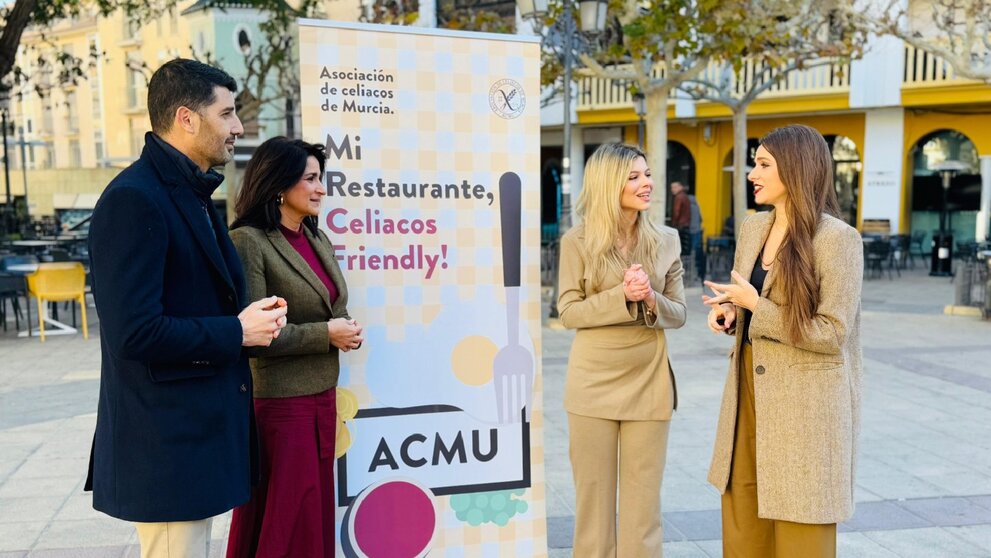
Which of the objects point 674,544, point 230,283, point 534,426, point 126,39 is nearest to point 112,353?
point 230,283

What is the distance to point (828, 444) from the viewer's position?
257 cm

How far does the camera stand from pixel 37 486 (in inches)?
180

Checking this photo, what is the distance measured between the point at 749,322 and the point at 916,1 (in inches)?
742

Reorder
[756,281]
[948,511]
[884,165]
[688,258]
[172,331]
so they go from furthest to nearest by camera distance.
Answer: [884,165] → [688,258] → [948,511] → [756,281] → [172,331]

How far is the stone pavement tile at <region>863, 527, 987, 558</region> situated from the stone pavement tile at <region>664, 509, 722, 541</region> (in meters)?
0.71

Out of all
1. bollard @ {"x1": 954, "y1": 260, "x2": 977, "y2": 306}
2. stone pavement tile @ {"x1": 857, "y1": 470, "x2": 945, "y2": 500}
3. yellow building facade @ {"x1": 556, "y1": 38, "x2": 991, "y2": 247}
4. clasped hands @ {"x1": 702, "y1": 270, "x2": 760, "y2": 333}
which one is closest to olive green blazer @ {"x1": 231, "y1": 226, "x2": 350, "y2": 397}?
clasped hands @ {"x1": 702, "y1": 270, "x2": 760, "y2": 333}

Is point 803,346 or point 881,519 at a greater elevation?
point 803,346

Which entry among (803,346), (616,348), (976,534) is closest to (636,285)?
(616,348)

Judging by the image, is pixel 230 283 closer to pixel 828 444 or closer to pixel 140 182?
pixel 140 182

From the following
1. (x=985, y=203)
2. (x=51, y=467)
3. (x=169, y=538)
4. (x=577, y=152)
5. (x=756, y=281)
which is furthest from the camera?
(x=577, y=152)

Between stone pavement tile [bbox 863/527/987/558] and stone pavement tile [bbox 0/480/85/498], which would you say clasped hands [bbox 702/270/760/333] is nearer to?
stone pavement tile [bbox 863/527/987/558]

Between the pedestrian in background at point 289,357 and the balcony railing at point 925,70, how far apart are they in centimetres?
1909

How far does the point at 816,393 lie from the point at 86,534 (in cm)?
342

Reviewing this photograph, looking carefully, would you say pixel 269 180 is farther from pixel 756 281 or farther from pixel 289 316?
pixel 756 281
